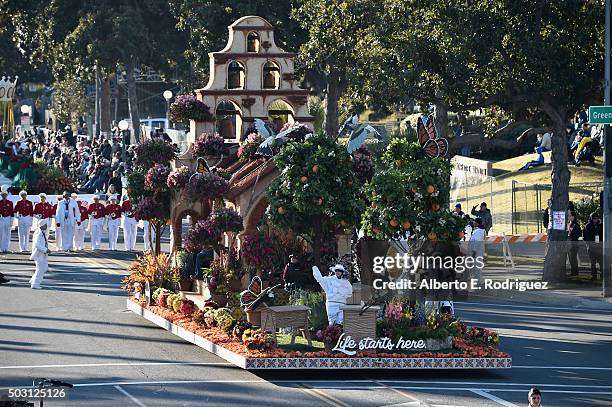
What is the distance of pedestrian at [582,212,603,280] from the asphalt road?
270 cm

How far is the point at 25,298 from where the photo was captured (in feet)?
102

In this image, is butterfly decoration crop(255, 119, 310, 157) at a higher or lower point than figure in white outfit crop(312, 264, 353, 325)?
higher

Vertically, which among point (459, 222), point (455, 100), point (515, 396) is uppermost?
point (455, 100)

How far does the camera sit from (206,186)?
2705 centimetres

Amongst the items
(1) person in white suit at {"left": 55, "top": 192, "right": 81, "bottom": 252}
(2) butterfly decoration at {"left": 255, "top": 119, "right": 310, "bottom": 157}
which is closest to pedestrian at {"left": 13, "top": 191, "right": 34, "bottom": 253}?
(1) person in white suit at {"left": 55, "top": 192, "right": 81, "bottom": 252}

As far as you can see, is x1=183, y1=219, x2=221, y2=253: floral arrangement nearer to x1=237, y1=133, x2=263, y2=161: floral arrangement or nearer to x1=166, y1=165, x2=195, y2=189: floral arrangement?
x1=166, y1=165, x2=195, y2=189: floral arrangement

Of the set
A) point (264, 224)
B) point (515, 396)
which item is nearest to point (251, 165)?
point (264, 224)

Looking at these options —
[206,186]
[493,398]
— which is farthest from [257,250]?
[493,398]

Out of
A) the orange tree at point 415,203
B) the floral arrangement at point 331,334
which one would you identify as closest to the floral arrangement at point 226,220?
the orange tree at point 415,203

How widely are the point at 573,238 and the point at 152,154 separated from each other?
1113 cm

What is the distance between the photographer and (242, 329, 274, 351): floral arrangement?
72.3 ft

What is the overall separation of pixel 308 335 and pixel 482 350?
2.90m

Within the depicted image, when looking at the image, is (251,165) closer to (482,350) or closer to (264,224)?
(264,224)

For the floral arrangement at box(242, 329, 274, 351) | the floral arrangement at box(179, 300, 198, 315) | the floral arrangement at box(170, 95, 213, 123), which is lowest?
the floral arrangement at box(242, 329, 274, 351)
